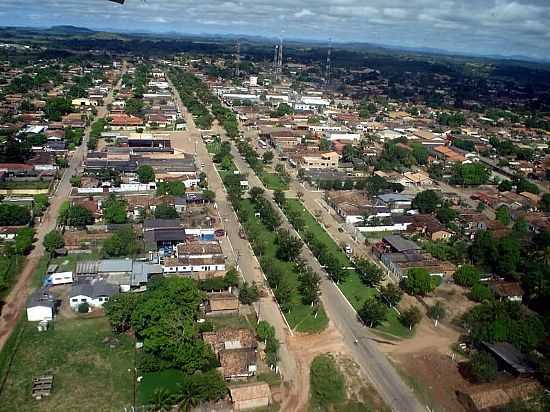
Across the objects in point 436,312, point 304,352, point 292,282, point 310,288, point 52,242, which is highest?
point 310,288

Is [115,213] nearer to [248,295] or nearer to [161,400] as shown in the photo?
[248,295]

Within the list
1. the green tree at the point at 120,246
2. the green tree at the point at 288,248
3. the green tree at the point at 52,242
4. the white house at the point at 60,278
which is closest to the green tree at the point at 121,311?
the white house at the point at 60,278

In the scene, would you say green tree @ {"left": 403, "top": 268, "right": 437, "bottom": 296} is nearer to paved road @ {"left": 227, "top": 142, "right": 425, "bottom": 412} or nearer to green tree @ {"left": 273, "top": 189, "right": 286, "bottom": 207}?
paved road @ {"left": 227, "top": 142, "right": 425, "bottom": 412}

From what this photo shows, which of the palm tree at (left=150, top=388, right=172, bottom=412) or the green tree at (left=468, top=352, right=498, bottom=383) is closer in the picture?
the palm tree at (left=150, top=388, right=172, bottom=412)

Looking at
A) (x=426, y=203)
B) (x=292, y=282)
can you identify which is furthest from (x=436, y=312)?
(x=426, y=203)

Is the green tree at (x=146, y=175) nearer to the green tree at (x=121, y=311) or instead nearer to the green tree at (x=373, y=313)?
the green tree at (x=121, y=311)

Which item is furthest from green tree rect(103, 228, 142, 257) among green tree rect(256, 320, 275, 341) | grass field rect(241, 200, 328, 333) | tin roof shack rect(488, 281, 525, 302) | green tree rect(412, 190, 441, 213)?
green tree rect(412, 190, 441, 213)
